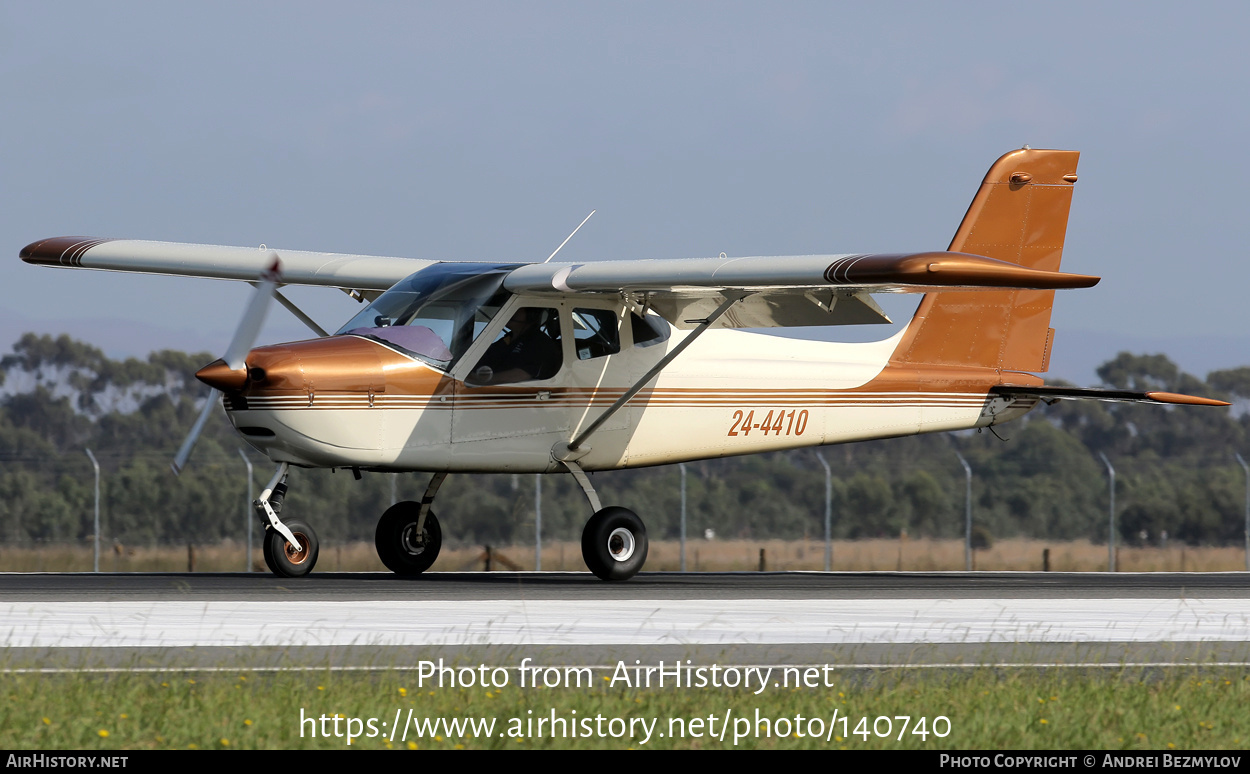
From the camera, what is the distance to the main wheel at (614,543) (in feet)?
48.3

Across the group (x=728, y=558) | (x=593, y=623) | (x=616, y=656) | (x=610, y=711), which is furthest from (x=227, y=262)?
(x=728, y=558)

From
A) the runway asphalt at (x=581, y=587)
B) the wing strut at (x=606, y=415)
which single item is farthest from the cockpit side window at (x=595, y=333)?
the runway asphalt at (x=581, y=587)

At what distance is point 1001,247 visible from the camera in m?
17.8

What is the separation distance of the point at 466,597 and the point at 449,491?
90.6 ft

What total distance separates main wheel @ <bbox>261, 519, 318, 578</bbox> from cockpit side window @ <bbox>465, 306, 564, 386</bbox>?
2.06 metres

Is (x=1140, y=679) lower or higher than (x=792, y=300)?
lower

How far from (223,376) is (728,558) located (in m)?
16.4

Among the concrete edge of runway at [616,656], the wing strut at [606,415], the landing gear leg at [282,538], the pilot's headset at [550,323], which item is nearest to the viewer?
the concrete edge of runway at [616,656]

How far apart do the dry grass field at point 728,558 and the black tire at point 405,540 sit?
5.62 meters

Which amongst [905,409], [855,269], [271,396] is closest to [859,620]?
[855,269]

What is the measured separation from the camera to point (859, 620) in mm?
10867

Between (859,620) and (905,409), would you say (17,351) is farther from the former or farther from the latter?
(859,620)

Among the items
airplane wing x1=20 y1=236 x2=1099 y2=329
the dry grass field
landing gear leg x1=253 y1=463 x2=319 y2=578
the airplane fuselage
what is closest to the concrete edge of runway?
airplane wing x1=20 y1=236 x2=1099 y2=329

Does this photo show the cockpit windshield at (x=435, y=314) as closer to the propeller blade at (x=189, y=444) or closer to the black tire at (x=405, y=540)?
the propeller blade at (x=189, y=444)
